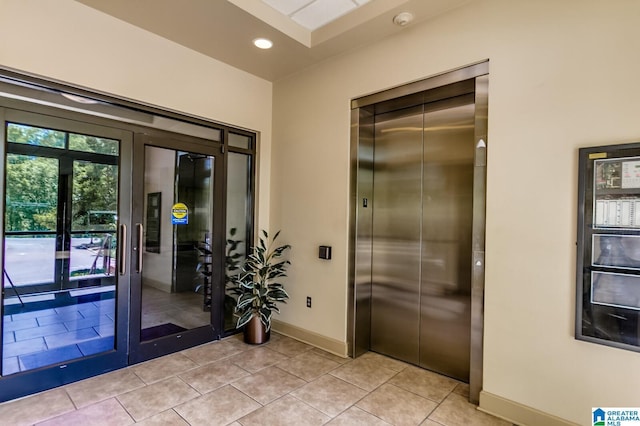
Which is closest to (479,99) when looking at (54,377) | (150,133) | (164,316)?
(150,133)

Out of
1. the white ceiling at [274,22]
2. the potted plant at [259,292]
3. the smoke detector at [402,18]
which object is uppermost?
the white ceiling at [274,22]

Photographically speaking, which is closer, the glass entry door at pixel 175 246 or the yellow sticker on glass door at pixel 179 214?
the glass entry door at pixel 175 246

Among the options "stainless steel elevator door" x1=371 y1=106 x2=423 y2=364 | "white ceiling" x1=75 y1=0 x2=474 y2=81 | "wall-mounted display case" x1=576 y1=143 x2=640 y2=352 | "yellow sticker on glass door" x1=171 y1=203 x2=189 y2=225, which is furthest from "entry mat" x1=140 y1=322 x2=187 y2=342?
"wall-mounted display case" x1=576 y1=143 x2=640 y2=352

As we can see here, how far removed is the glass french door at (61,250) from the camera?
8.55 ft

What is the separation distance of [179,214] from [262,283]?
1229 mm

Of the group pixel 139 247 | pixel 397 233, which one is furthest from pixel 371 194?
pixel 139 247

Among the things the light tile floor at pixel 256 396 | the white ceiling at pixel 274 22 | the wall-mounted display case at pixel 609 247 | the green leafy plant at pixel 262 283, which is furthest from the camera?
the green leafy plant at pixel 262 283

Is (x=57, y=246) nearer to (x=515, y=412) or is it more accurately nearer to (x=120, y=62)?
(x=120, y=62)

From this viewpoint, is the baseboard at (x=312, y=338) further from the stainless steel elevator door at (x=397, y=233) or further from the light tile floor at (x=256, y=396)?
the stainless steel elevator door at (x=397, y=233)

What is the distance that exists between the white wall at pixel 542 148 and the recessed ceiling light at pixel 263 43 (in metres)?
1.30

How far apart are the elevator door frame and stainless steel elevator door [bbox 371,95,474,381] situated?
0.38 ft

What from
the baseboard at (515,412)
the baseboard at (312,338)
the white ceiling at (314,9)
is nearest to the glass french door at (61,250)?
the baseboard at (312,338)

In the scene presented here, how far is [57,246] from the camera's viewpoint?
113 inches

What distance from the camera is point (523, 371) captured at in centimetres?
239
